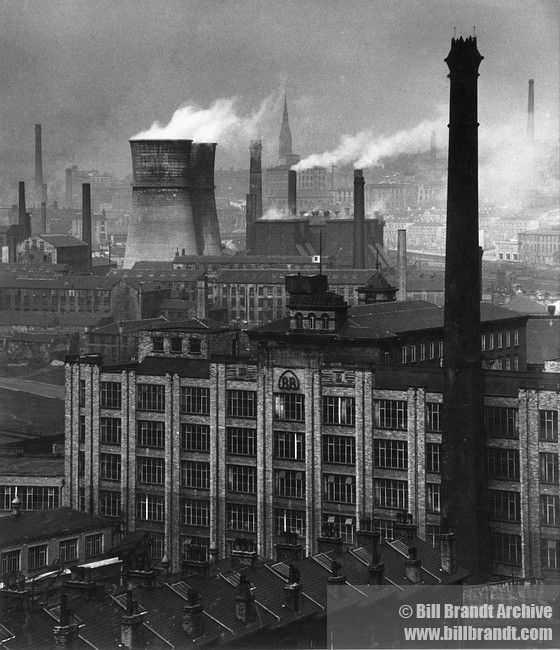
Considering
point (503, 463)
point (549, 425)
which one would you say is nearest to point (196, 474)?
point (503, 463)

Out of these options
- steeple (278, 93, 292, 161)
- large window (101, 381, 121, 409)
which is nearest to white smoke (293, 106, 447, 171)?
steeple (278, 93, 292, 161)

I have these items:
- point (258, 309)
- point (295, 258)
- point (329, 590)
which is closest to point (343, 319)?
point (329, 590)

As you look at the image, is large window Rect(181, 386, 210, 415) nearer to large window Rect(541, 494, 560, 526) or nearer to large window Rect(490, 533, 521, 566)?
large window Rect(490, 533, 521, 566)

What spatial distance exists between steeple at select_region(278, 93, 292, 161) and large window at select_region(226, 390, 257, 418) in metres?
51.1

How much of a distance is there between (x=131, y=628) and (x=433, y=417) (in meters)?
15.8

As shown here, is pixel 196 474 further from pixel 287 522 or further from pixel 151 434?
pixel 287 522

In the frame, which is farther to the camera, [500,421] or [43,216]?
[43,216]

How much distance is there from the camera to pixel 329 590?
27094 millimetres

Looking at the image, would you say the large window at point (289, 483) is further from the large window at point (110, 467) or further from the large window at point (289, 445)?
the large window at point (110, 467)

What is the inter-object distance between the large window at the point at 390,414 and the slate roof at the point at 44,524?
23.5ft

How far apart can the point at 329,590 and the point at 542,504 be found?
11.0 metres

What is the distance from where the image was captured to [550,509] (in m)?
36.9

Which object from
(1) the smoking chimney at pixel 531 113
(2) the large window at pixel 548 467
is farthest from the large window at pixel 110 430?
(1) the smoking chimney at pixel 531 113

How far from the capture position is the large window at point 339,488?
130ft
